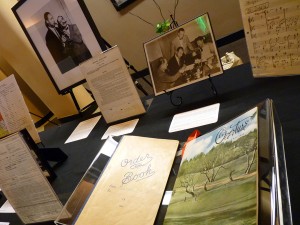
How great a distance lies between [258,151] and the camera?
0.49 meters

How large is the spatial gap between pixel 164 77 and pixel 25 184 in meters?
0.61

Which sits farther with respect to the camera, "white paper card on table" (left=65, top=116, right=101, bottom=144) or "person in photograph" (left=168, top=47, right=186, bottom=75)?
"white paper card on table" (left=65, top=116, right=101, bottom=144)

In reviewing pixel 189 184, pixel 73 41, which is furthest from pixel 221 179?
pixel 73 41

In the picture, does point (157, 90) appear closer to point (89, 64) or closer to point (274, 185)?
point (89, 64)

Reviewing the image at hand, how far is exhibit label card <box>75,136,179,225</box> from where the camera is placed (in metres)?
0.63

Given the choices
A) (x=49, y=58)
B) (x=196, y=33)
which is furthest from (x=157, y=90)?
(x=49, y=58)

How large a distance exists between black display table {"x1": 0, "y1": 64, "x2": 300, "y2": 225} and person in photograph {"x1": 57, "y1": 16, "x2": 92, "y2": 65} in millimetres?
439

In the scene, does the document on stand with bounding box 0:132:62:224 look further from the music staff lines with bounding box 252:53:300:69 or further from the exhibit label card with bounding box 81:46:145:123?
the music staff lines with bounding box 252:53:300:69

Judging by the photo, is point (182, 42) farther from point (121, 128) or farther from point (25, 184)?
point (25, 184)

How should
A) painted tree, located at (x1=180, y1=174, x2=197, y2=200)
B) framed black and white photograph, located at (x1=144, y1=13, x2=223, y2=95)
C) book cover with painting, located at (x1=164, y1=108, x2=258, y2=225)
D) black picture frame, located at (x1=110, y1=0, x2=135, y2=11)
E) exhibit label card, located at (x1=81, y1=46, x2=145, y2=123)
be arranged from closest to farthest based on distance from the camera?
book cover with painting, located at (x1=164, y1=108, x2=258, y2=225) → painted tree, located at (x1=180, y1=174, x2=197, y2=200) → framed black and white photograph, located at (x1=144, y1=13, x2=223, y2=95) → exhibit label card, located at (x1=81, y1=46, x2=145, y2=123) → black picture frame, located at (x1=110, y1=0, x2=135, y2=11)

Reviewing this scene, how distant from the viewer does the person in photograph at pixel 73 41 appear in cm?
154

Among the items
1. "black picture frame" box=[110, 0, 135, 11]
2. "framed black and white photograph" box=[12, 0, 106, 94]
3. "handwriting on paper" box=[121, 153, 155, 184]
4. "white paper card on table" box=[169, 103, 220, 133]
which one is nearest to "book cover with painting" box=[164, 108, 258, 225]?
"handwriting on paper" box=[121, 153, 155, 184]

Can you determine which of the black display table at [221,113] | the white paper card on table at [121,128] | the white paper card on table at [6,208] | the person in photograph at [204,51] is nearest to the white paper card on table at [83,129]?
the black display table at [221,113]

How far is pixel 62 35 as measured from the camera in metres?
1.58
